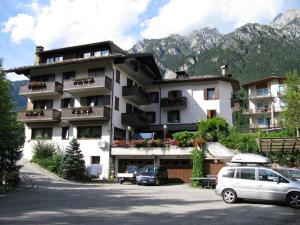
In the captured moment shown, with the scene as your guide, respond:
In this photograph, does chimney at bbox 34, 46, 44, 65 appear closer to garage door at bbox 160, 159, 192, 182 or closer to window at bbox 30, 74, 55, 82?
window at bbox 30, 74, 55, 82

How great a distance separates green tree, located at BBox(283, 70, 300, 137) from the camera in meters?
32.3

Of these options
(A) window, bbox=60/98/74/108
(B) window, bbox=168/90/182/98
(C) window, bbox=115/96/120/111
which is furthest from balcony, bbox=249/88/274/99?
(A) window, bbox=60/98/74/108

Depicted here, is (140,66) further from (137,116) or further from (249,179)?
(249,179)

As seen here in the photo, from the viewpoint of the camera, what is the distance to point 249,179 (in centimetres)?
1670

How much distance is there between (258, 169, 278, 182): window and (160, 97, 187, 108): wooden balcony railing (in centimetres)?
2524

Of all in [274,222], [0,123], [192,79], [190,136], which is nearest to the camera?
[274,222]

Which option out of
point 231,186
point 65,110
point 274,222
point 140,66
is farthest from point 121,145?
point 274,222

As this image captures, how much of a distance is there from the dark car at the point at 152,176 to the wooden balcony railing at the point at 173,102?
12.4 m

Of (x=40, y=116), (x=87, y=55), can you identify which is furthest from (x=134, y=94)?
(x=40, y=116)

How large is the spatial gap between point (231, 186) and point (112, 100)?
21.7m

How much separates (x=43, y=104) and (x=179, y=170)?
17.0 metres

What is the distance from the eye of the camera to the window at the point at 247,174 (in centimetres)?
1677

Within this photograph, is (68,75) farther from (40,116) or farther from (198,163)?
(198,163)

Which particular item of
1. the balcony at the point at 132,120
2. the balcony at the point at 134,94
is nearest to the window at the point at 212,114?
the balcony at the point at 134,94
